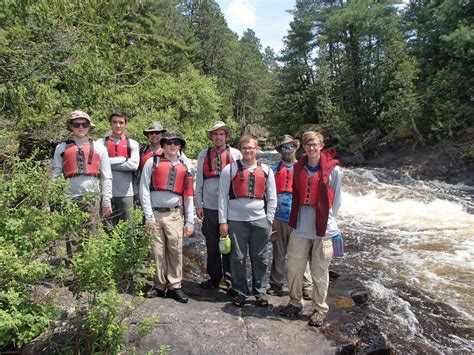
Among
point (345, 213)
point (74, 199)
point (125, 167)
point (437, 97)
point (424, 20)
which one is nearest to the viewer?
point (74, 199)

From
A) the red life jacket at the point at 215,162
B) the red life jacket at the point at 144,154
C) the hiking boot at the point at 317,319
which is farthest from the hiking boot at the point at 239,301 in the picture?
the red life jacket at the point at 144,154

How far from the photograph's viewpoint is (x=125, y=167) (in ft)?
16.2

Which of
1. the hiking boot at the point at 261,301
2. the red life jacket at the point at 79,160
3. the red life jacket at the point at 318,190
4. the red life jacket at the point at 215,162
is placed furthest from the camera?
the red life jacket at the point at 215,162

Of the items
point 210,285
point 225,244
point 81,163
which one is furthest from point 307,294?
point 81,163

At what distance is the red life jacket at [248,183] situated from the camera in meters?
4.35

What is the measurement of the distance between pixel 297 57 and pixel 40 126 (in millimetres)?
29112

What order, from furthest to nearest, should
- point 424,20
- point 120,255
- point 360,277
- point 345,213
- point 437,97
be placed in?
1. point 424,20
2. point 437,97
3. point 345,213
4. point 360,277
5. point 120,255

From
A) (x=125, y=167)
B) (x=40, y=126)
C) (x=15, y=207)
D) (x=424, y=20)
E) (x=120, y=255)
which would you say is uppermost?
(x=424, y=20)

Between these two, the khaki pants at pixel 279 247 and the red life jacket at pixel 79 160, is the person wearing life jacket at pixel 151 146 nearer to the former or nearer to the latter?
the red life jacket at pixel 79 160

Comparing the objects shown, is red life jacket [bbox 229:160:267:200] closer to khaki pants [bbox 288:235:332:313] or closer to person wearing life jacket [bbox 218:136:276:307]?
person wearing life jacket [bbox 218:136:276:307]

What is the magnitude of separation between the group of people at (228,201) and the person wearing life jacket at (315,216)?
0.03 feet

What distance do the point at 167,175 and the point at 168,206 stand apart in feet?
1.18

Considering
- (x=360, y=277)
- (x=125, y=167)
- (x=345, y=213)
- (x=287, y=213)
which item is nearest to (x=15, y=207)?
(x=125, y=167)

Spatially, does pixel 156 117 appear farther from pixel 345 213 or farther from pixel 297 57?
pixel 297 57
